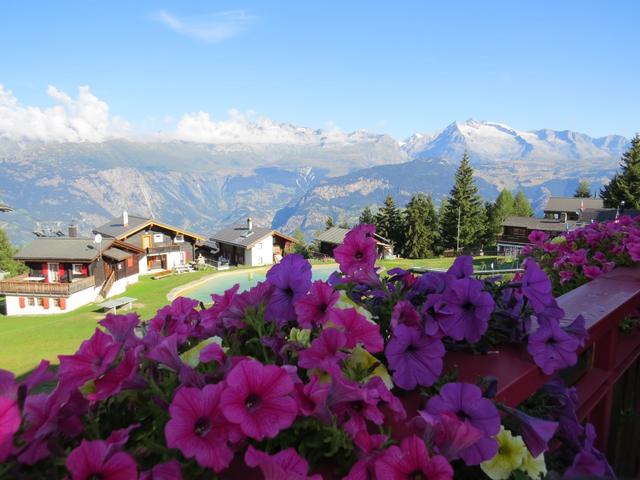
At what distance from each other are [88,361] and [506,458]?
82 cm

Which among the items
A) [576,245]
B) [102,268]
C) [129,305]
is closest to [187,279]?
[102,268]

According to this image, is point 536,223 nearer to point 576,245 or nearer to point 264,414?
point 576,245

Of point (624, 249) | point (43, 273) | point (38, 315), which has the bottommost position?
point (38, 315)

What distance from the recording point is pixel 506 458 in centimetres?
93

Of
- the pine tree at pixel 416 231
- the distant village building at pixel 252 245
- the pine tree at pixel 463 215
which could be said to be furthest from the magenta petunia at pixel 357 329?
the pine tree at pixel 463 215

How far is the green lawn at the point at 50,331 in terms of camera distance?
1691cm

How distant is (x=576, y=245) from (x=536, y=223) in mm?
48062

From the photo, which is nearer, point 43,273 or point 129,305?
point 129,305

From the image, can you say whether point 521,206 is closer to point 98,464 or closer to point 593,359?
point 593,359

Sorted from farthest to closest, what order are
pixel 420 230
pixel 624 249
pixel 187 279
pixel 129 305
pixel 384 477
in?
pixel 420 230 → pixel 187 279 → pixel 129 305 → pixel 624 249 → pixel 384 477

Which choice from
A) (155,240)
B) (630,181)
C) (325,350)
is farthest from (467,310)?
(630,181)

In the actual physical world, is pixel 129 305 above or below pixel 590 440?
below

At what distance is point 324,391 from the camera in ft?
2.57

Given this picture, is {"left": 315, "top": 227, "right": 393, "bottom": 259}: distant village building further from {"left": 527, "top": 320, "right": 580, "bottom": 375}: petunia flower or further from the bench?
{"left": 527, "top": 320, "right": 580, "bottom": 375}: petunia flower
